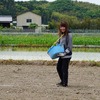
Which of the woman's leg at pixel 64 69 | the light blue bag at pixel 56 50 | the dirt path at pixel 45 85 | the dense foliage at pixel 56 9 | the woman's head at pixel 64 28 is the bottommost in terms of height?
the dense foliage at pixel 56 9

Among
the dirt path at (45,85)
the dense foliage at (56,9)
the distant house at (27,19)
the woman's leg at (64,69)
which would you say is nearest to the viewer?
the dirt path at (45,85)

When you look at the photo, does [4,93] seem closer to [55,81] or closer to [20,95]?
[20,95]

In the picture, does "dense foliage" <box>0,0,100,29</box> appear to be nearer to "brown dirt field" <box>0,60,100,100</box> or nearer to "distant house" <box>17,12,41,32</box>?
"distant house" <box>17,12,41,32</box>

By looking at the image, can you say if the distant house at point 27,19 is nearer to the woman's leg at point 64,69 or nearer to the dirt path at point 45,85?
the dirt path at point 45,85

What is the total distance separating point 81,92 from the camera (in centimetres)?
671

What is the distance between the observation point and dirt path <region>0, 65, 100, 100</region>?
247 inches

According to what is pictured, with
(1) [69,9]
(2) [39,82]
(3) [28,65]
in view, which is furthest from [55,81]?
(1) [69,9]

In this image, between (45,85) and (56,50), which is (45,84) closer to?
(45,85)

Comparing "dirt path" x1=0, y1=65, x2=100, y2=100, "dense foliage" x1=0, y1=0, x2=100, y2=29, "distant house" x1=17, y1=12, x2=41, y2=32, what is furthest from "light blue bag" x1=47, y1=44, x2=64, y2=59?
"distant house" x1=17, y1=12, x2=41, y2=32

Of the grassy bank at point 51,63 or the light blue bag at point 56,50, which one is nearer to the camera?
the light blue bag at point 56,50

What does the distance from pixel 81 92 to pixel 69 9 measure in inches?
4115

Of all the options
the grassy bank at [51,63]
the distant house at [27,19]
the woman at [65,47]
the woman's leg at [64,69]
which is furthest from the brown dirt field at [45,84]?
the distant house at [27,19]

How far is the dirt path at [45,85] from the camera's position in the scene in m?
6.28

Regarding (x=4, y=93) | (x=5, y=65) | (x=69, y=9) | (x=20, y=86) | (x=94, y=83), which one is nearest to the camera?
(x=4, y=93)
